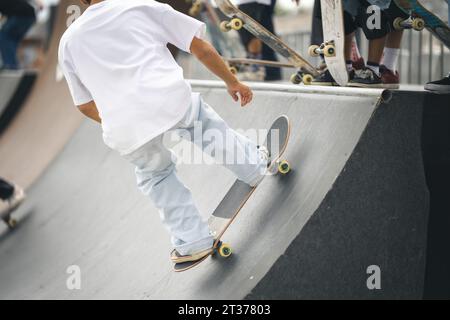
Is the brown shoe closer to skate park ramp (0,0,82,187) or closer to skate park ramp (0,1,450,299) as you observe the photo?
skate park ramp (0,1,450,299)

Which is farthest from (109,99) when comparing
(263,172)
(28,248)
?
(28,248)

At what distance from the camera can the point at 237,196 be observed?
439 centimetres

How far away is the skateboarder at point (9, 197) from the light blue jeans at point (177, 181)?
12.5 feet

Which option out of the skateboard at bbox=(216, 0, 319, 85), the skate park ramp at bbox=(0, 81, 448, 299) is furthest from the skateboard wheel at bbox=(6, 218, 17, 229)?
the skateboard at bbox=(216, 0, 319, 85)

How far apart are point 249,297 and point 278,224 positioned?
1.67ft

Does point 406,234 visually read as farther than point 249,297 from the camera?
Yes

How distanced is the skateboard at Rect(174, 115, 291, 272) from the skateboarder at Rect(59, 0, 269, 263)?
0.66ft

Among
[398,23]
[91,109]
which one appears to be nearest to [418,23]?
[398,23]

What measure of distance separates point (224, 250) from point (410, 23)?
6.66ft

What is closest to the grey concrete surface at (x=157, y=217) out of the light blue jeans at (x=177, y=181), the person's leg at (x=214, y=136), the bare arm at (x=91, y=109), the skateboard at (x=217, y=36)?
the light blue jeans at (x=177, y=181)

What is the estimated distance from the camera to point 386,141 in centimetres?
395

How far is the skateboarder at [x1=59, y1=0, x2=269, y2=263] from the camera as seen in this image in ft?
12.6
